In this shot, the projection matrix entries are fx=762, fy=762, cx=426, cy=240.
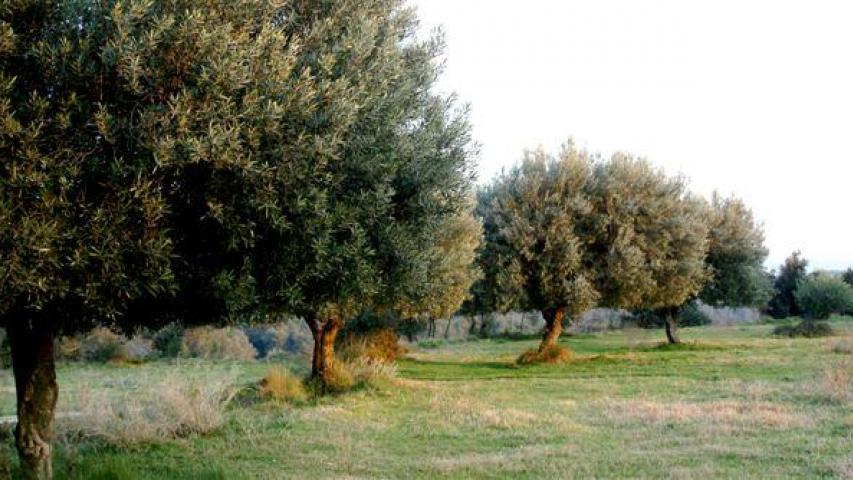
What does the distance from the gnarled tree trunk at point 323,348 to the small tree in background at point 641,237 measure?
36.6 ft

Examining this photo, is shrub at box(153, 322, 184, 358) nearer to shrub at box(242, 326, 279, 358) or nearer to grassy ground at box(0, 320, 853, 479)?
shrub at box(242, 326, 279, 358)

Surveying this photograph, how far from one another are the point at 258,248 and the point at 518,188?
2153 cm

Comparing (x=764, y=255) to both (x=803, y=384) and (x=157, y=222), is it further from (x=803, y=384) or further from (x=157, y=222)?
(x=157, y=222)

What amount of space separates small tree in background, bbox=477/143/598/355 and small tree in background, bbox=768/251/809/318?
1279 inches

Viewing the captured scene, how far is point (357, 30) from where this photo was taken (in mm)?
8258

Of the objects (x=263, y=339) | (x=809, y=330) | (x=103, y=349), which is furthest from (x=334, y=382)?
(x=263, y=339)

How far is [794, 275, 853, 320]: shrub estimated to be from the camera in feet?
148

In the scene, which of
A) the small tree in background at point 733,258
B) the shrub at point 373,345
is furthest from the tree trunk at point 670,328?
the shrub at point 373,345

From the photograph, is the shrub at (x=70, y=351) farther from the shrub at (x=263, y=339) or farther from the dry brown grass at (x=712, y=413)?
the dry brown grass at (x=712, y=413)

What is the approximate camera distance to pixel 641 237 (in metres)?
28.6

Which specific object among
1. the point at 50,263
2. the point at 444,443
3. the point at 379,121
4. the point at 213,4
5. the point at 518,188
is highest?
the point at 518,188

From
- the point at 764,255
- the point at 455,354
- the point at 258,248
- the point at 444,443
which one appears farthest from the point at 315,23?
the point at 764,255

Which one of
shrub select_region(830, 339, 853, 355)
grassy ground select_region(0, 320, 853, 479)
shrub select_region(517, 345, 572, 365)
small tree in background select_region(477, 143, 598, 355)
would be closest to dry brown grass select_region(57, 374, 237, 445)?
grassy ground select_region(0, 320, 853, 479)

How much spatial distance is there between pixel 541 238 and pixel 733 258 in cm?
1367
